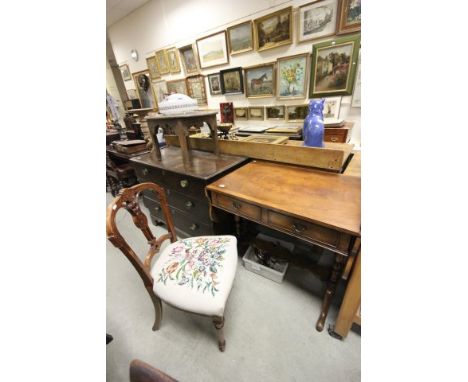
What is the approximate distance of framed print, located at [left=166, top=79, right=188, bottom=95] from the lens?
2473 millimetres

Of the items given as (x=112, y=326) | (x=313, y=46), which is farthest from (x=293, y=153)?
(x=112, y=326)

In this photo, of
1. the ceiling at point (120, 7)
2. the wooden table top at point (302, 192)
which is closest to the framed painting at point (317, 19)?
the wooden table top at point (302, 192)

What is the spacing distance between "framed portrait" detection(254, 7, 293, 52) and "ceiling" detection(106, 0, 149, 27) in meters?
1.75

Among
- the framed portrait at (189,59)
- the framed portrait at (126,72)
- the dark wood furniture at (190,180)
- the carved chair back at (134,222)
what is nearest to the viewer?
the carved chair back at (134,222)

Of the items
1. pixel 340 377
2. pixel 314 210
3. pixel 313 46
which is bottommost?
pixel 340 377

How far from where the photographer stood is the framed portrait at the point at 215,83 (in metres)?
2.16

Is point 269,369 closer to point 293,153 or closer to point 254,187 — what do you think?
point 254,187

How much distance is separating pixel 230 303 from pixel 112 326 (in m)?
0.79

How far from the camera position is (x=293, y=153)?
1.22 metres

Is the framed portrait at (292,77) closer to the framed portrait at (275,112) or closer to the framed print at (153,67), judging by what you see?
the framed portrait at (275,112)

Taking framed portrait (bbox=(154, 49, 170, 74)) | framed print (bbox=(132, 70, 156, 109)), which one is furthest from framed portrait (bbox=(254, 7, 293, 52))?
framed print (bbox=(132, 70, 156, 109))

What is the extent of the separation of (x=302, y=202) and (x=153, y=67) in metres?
3.04

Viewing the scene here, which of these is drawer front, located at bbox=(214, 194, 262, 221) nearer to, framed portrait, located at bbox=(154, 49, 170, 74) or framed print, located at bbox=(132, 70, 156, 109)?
framed portrait, located at bbox=(154, 49, 170, 74)

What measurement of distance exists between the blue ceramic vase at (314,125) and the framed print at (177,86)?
199 cm
